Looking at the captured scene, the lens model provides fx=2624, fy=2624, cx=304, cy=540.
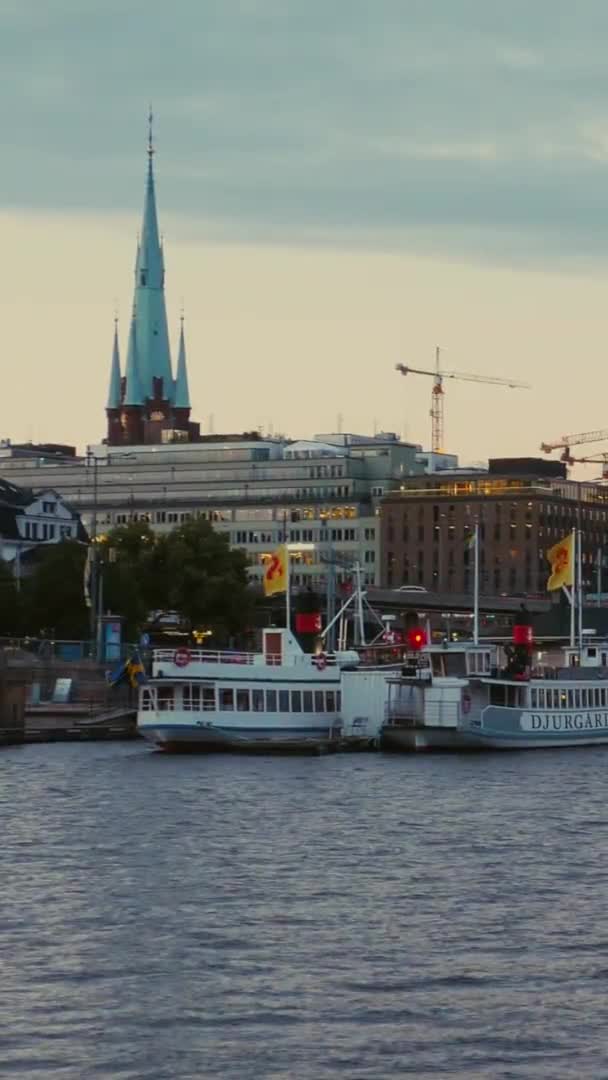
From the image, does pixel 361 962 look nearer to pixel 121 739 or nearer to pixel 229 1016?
pixel 229 1016

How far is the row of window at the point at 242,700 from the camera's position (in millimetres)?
109500

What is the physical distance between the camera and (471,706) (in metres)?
→ 113

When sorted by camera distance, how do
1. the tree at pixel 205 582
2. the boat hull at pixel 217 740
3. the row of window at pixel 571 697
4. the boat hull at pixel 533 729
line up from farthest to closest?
the tree at pixel 205 582 < the row of window at pixel 571 697 < the boat hull at pixel 533 729 < the boat hull at pixel 217 740

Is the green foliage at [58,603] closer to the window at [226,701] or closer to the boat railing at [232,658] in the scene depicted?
the boat railing at [232,658]

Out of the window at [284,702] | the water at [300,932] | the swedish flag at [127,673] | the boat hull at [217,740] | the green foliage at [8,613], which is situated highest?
the green foliage at [8,613]

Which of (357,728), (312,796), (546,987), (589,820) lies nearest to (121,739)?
(357,728)

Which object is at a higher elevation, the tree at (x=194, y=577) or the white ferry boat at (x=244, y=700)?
the tree at (x=194, y=577)

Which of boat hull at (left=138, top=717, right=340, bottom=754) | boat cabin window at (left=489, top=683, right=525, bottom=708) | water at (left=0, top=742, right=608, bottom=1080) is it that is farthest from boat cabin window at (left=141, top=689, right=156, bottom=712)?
water at (left=0, top=742, right=608, bottom=1080)

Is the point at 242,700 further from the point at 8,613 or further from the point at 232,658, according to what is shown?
the point at 8,613

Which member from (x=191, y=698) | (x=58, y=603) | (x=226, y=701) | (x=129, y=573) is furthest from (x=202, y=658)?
(x=129, y=573)

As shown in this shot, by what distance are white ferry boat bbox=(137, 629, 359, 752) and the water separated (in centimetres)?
1724

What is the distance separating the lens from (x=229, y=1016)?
46438 millimetres

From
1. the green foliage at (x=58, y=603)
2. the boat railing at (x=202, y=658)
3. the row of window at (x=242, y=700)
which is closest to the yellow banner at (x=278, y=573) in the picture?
the boat railing at (x=202, y=658)

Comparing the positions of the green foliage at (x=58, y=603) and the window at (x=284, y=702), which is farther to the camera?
the green foliage at (x=58, y=603)
